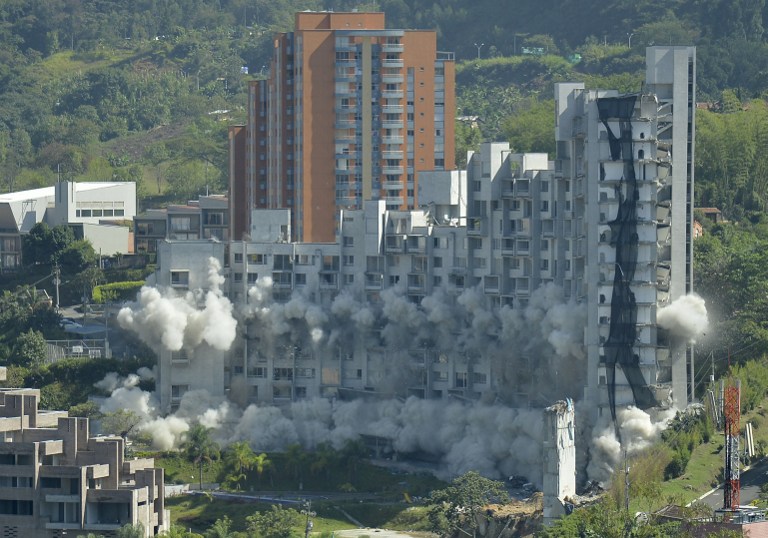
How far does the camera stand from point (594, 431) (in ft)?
307

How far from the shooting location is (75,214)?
139m

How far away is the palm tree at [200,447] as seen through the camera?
9969cm

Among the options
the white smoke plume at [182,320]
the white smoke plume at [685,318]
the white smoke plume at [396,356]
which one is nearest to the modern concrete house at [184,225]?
the white smoke plume at [182,320]

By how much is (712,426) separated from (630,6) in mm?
98375

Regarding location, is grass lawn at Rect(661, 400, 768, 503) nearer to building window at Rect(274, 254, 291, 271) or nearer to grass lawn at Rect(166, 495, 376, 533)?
grass lawn at Rect(166, 495, 376, 533)

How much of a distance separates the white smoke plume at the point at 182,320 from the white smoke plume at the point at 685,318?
62.4 ft

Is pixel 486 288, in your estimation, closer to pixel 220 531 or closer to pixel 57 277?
pixel 220 531

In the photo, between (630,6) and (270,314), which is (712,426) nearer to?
(270,314)

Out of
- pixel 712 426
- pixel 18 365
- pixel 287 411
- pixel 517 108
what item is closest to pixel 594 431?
pixel 712 426

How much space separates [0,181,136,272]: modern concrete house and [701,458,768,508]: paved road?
53237 millimetres

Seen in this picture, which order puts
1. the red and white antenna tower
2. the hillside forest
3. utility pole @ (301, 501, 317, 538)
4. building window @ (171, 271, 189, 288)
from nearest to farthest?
the red and white antenna tower, utility pole @ (301, 501, 317, 538), building window @ (171, 271, 189, 288), the hillside forest

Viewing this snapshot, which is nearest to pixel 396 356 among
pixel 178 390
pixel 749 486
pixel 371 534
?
pixel 178 390

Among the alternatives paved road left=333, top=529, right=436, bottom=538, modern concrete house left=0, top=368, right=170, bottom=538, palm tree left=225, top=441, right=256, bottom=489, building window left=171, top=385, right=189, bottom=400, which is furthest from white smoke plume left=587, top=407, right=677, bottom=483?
modern concrete house left=0, top=368, right=170, bottom=538

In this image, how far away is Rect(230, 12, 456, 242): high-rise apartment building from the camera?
394 feet
